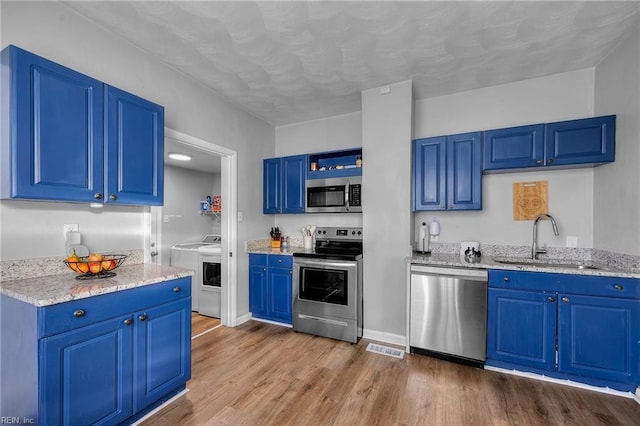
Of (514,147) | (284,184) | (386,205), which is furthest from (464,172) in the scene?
(284,184)

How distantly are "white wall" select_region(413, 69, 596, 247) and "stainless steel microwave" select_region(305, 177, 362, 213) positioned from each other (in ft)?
2.63

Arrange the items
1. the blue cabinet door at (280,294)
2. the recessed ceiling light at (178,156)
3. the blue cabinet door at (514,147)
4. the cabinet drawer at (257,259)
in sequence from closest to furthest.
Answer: the blue cabinet door at (514,147) → the blue cabinet door at (280,294) → the cabinet drawer at (257,259) → the recessed ceiling light at (178,156)

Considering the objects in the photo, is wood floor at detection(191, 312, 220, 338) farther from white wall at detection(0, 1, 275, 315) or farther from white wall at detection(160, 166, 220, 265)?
white wall at detection(160, 166, 220, 265)

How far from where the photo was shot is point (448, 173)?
2.76 m

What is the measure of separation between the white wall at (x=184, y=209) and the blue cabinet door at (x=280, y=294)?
6.82 ft

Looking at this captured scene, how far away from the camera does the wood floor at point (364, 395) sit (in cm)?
176

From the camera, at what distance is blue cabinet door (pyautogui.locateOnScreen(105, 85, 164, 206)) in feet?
5.80

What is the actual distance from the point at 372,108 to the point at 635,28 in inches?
81.3

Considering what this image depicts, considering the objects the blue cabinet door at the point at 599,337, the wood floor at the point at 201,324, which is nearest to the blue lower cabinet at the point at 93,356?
the wood floor at the point at 201,324

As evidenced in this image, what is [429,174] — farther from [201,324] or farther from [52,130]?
[201,324]

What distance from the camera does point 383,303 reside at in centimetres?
288

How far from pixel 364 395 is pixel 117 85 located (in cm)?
311

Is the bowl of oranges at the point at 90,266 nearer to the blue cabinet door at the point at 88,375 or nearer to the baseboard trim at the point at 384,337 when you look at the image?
the blue cabinet door at the point at 88,375

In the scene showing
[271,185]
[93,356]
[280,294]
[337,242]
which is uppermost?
[271,185]
